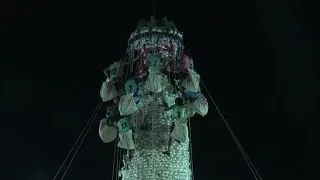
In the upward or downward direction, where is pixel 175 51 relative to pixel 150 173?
upward

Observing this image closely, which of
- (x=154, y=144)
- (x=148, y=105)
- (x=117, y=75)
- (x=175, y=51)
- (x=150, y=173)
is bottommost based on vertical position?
(x=150, y=173)

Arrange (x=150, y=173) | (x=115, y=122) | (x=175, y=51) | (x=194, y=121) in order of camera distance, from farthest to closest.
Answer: (x=194, y=121) < (x=175, y=51) < (x=115, y=122) < (x=150, y=173)

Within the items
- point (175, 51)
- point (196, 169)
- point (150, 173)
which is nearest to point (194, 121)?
point (196, 169)

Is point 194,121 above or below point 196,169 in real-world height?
above

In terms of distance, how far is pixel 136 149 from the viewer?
639 centimetres

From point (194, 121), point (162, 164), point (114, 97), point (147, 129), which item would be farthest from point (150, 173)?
point (194, 121)

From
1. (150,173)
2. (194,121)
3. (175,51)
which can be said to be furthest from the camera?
(194,121)

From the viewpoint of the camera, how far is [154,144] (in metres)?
6.34

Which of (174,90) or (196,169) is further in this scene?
(196,169)

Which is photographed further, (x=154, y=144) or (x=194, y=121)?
(x=194, y=121)

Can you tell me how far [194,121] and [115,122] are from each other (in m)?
3.77

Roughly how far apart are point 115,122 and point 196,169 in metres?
4.00

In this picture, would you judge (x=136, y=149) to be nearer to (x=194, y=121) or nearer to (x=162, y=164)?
(x=162, y=164)

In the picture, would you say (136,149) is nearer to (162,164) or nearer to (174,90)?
(162,164)
